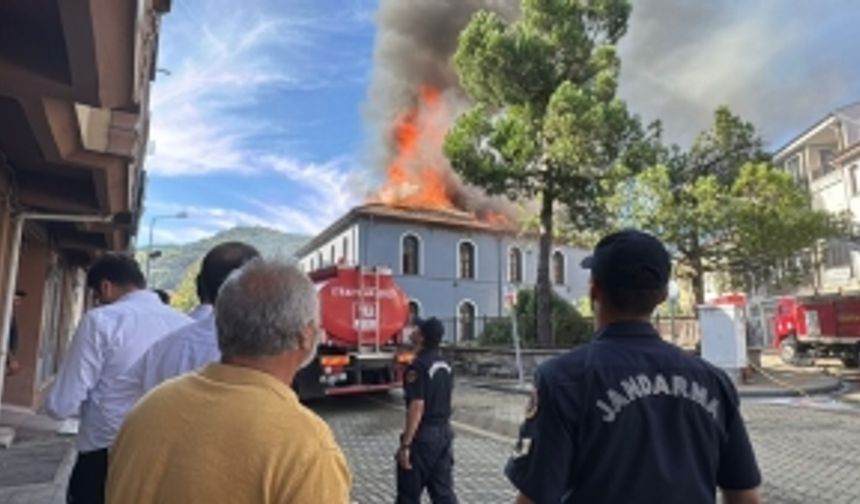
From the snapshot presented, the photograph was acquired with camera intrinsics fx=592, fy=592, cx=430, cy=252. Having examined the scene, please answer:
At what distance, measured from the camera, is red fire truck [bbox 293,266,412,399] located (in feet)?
35.1

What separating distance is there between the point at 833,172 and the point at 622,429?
32971 millimetres

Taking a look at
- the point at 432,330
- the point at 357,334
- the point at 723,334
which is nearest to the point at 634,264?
the point at 432,330

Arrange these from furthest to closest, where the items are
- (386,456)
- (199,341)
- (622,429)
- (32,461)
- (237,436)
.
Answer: (386,456), (32,461), (199,341), (622,429), (237,436)

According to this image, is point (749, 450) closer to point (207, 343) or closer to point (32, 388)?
point (207, 343)

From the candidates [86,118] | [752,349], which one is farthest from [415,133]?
[86,118]

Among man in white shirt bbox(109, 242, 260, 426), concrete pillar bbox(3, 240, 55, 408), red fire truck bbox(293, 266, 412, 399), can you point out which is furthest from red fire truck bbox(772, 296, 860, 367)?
concrete pillar bbox(3, 240, 55, 408)

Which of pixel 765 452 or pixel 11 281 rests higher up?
pixel 11 281

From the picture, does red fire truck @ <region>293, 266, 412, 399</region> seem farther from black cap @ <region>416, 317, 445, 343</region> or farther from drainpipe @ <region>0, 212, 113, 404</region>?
black cap @ <region>416, 317, 445, 343</region>

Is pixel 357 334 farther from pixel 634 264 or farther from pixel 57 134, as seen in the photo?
pixel 634 264

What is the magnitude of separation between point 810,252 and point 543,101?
37.2 ft

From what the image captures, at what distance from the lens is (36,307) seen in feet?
33.3

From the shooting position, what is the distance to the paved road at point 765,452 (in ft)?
18.7

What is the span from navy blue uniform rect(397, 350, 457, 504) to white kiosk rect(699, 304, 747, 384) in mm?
10639

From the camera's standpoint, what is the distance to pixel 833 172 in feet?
93.0
